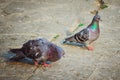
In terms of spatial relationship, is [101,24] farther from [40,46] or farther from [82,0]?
[40,46]

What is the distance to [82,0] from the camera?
10070mm

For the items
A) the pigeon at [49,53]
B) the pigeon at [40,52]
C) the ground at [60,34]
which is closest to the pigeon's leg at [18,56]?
the pigeon at [40,52]

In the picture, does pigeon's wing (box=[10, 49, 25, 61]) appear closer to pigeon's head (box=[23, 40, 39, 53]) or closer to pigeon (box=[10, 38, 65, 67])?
pigeon (box=[10, 38, 65, 67])

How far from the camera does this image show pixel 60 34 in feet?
26.1

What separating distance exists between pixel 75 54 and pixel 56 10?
2710 mm

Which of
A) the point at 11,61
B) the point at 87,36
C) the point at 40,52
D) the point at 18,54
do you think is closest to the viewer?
the point at 40,52

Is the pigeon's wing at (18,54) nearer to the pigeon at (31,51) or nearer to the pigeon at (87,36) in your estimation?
the pigeon at (31,51)

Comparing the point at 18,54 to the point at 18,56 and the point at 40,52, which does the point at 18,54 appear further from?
the point at 40,52

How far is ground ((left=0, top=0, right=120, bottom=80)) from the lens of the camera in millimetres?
6270

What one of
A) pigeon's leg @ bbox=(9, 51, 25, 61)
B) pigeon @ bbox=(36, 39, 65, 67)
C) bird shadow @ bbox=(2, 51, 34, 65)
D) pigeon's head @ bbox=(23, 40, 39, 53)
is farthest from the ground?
pigeon's head @ bbox=(23, 40, 39, 53)

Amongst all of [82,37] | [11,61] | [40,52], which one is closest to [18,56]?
[11,61]

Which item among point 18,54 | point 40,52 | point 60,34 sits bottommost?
point 60,34

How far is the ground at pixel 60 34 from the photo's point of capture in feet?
20.6

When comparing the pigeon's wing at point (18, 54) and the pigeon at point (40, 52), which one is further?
the pigeon's wing at point (18, 54)
